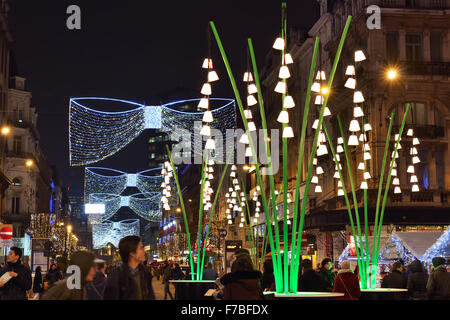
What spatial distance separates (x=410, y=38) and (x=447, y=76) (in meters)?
2.75

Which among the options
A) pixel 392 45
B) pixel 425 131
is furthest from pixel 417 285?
pixel 392 45

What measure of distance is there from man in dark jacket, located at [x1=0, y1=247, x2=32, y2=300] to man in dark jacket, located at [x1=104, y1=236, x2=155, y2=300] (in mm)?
4437

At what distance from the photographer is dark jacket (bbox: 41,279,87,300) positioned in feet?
19.7

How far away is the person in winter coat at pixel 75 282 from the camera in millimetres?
6004

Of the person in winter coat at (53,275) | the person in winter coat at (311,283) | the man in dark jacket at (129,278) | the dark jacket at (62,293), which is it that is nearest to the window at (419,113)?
the person in winter coat at (53,275)

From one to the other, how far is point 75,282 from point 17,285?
5617 mm

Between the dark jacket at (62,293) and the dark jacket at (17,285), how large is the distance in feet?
17.6

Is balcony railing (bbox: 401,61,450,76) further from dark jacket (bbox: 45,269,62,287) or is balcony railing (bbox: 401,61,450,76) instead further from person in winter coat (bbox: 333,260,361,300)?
person in winter coat (bbox: 333,260,361,300)

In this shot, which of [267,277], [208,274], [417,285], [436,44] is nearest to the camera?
[267,277]

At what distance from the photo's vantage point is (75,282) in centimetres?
602

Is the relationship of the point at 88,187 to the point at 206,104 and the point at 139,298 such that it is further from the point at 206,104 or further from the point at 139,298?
the point at 139,298

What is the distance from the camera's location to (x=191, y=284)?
19.6m

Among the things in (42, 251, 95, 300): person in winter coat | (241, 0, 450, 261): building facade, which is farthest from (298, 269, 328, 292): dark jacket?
(241, 0, 450, 261): building facade

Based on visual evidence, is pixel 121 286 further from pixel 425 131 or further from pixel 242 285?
pixel 425 131
